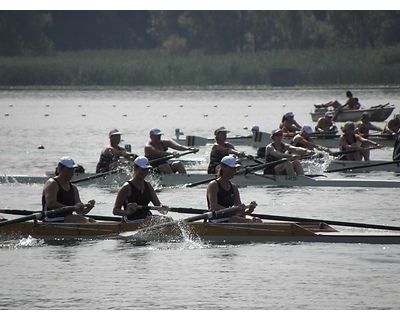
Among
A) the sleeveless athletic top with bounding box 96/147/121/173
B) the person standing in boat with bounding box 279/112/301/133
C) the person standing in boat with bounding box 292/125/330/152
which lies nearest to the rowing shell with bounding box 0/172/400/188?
the sleeveless athletic top with bounding box 96/147/121/173

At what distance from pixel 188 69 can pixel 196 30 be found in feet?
53.5

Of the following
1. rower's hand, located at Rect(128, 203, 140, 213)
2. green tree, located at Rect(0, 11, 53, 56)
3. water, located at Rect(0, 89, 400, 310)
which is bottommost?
water, located at Rect(0, 89, 400, 310)

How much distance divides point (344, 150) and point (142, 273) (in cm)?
1128

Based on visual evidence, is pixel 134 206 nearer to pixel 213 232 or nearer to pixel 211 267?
pixel 213 232

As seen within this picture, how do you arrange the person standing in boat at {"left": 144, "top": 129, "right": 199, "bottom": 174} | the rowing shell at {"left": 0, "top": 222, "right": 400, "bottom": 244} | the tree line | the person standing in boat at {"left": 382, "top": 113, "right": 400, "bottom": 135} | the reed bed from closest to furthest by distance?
1. the rowing shell at {"left": 0, "top": 222, "right": 400, "bottom": 244}
2. the person standing in boat at {"left": 144, "top": 129, "right": 199, "bottom": 174}
3. the person standing in boat at {"left": 382, "top": 113, "right": 400, "bottom": 135}
4. the reed bed
5. the tree line

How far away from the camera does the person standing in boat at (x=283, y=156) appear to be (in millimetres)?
19594

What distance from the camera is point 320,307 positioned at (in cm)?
1038

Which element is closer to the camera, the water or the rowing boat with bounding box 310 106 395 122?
the water

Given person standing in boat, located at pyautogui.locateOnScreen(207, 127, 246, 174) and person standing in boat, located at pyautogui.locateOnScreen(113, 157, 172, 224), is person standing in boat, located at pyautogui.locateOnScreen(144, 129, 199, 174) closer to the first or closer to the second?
person standing in boat, located at pyautogui.locateOnScreen(207, 127, 246, 174)

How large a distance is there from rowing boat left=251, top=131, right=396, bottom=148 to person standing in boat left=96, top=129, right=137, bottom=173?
847 centimetres

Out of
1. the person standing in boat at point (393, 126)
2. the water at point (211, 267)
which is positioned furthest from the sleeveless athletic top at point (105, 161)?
the person standing in boat at point (393, 126)

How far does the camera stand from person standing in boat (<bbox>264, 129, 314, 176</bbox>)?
1959 centimetres

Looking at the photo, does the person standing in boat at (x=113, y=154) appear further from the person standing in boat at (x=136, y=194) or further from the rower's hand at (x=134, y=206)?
the rower's hand at (x=134, y=206)

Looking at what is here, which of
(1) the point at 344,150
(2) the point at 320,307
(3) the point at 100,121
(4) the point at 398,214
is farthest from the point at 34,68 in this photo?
(2) the point at 320,307
